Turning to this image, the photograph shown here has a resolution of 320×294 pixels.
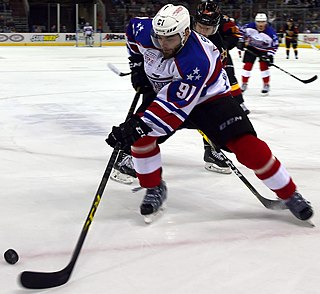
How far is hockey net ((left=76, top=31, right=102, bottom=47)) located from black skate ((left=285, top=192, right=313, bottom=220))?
1600 cm

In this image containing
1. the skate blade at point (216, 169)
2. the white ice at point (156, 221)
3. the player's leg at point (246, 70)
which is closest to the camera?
the white ice at point (156, 221)

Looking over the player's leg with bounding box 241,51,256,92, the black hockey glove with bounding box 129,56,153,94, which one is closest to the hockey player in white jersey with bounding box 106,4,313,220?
the black hockey glove with bounding box 129,56,153,94

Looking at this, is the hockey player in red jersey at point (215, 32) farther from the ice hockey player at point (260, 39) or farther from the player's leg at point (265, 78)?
the ice hockey player at point (260, 39)

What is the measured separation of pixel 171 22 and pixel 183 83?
214mm

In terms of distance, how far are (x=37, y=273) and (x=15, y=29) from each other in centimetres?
1728

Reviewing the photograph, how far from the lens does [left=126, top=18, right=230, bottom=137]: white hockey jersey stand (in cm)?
206

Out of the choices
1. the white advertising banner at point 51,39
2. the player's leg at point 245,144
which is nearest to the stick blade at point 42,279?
the player's leg at point 245,144

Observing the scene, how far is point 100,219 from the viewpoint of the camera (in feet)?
7.57

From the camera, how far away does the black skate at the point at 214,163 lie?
307 cm

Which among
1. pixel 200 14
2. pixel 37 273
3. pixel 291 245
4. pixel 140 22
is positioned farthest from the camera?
Result: pixel 200 14

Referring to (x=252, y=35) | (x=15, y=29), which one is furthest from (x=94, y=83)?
(x=15, y=29)

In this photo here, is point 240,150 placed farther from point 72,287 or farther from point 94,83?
point 94,83

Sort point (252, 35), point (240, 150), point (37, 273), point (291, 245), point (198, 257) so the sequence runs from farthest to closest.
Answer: point (252, 35) < point (240, 150) < point (291, 245) < point (198, 257) < point (37, 273)

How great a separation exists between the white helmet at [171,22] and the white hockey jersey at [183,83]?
71 mm
